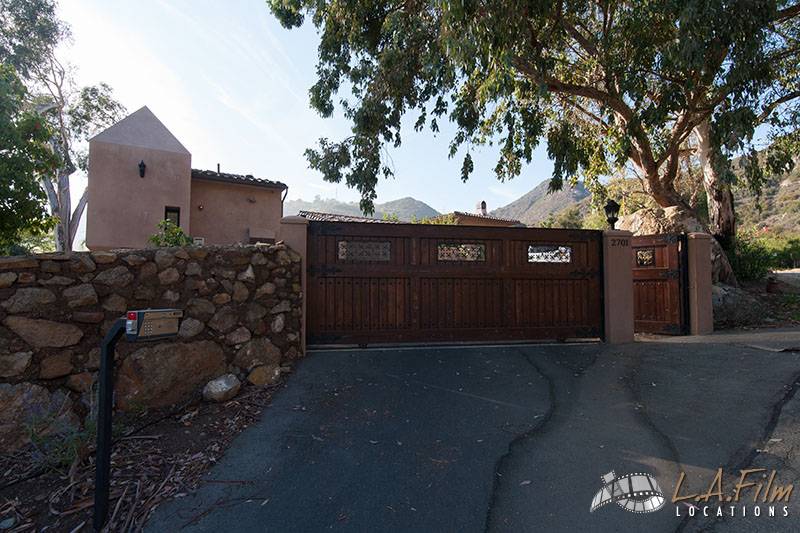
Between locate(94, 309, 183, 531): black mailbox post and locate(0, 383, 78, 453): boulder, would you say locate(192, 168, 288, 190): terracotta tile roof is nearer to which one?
locate(0, 383, 78, 453): boulder

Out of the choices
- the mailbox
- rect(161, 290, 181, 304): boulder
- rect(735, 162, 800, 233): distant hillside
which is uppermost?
rect(735, 162, 800, 233): distant hillside

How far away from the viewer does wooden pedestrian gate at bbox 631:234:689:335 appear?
22.6 ft

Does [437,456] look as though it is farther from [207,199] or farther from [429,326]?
[207,199]

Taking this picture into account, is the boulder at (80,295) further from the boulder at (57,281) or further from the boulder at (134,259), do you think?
the boulder at (134,259)

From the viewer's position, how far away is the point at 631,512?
2.33 meters

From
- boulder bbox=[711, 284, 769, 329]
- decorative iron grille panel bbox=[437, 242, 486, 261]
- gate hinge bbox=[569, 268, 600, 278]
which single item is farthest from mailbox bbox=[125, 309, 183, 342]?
boulder bbox=[711, 284, 769, 329]

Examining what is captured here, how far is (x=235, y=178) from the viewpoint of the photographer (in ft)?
41.6

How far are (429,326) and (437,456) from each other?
8.62 ft

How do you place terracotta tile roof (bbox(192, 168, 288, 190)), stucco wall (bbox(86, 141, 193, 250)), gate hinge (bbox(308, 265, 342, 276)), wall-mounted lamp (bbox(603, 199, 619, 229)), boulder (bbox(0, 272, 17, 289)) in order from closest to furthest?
boulder (bbox(0, 272, 17, 289)), gate hinge (bbox(308, 265, 342, 276)), wall-mounted lamp (bbox(603, 199, 619, 229)), stucco wall (bbox(86, 141, 193, 250)), terracotta tile roof (bbox(192, 168, 288, 190))

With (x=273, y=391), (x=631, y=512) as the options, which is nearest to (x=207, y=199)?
(x=273, y=391)

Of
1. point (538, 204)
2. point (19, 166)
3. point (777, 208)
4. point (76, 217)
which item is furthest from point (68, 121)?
point (538, 204)

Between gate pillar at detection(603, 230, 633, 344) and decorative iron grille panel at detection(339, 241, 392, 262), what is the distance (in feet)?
10.9

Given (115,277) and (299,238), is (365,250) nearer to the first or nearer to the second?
(299,238)

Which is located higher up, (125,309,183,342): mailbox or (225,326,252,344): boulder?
(125,309,183,342): mailbox
